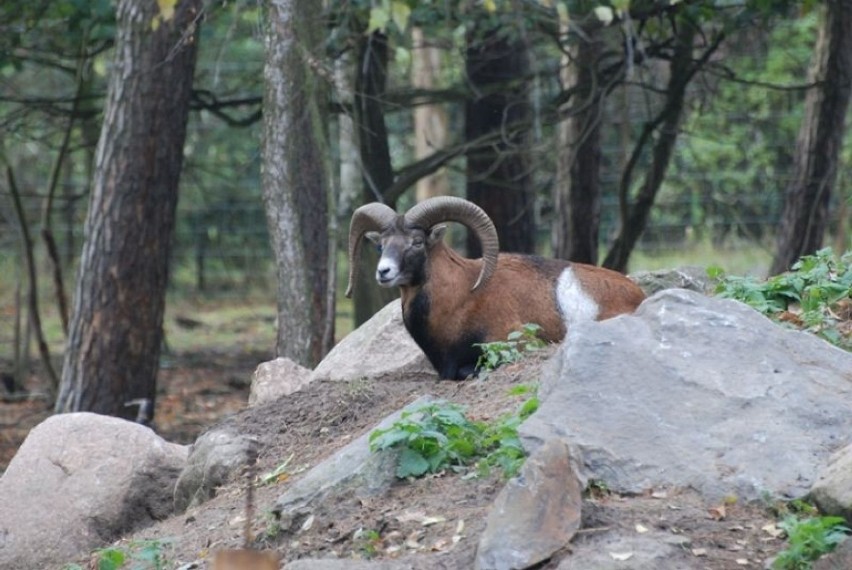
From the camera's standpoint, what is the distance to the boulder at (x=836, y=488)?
16.7 ft

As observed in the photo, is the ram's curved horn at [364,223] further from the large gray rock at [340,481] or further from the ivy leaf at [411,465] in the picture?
the ivy leaf at [411,465]

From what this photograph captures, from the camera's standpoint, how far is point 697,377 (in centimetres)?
606

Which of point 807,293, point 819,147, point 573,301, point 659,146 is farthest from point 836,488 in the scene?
point 819,147

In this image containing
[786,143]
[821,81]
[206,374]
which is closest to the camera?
[821,81]

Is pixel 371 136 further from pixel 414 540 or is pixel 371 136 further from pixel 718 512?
pixel 718 512

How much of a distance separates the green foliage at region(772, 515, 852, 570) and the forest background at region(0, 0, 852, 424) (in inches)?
123

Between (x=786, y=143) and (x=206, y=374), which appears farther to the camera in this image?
(x=786, y=143)

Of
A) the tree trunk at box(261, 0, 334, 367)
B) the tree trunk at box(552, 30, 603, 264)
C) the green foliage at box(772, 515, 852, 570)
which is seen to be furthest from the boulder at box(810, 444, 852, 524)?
the tree trunk at box(552, 30, 603, 264)

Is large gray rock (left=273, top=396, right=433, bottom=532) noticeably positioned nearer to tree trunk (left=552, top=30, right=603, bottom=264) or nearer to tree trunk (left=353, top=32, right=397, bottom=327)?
tree trunk (left=353, top=32, right=397, bottom=327)

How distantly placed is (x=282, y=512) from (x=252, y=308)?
53.7 feet

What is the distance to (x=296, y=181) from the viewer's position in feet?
32.7

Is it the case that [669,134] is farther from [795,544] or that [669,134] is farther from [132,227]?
[795,544]

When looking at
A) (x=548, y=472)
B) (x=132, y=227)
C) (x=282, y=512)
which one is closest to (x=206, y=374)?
Answer: (x=132, y=227)

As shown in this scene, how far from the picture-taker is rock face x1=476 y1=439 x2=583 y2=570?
200 inches
